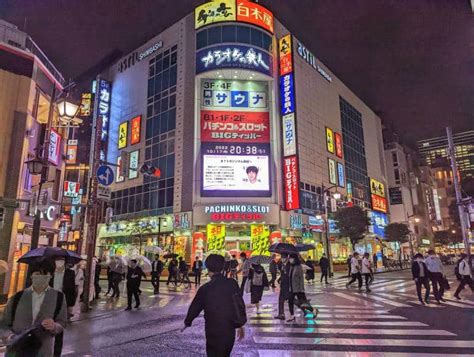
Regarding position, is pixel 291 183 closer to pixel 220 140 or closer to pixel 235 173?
pixel 235 173

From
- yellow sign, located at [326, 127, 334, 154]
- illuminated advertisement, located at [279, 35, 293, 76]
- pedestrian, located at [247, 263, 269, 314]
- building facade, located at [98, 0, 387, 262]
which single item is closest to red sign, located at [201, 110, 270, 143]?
building facade, located at [98, 0, 387, 262]

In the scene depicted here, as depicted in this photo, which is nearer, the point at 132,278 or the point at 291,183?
the point at 132,278

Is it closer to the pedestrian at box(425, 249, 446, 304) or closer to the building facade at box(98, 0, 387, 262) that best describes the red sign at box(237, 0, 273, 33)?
the building facade at box(98, 0, 387, 262)

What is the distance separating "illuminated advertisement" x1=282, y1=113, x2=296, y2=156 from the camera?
37.1 metres

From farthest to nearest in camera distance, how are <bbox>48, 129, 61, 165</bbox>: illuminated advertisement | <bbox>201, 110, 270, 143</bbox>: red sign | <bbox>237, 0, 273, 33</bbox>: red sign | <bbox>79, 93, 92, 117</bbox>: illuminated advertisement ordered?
<bbox>79, 93, 92, 117</bbox>: illuminated advertisement, <bbox>237, 0, 273, 33</bbox>: red sign, <bbox>201, 110, 270, 143</bbox>: red sign, <bbox>48, 129, 61, 165</bbox>: illuminated advertisement

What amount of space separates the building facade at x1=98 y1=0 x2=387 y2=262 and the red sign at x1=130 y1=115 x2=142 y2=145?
0.49 feet

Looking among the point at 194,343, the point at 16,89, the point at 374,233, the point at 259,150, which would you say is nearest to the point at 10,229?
the point at 16,89


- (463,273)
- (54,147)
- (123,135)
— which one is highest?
(123,135)

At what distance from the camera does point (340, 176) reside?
4959cm

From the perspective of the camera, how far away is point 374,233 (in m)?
56.7

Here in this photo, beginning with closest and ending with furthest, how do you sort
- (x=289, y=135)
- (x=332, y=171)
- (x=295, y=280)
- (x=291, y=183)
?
(x=295, y=280)
(x=291, y=183)
(x=289, y=135)
(x=332, y=171)

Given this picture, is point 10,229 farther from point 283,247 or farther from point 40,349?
point 40,349

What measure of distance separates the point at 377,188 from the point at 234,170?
120ft

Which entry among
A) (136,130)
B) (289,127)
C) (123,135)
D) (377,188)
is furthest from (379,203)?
(123,135)
